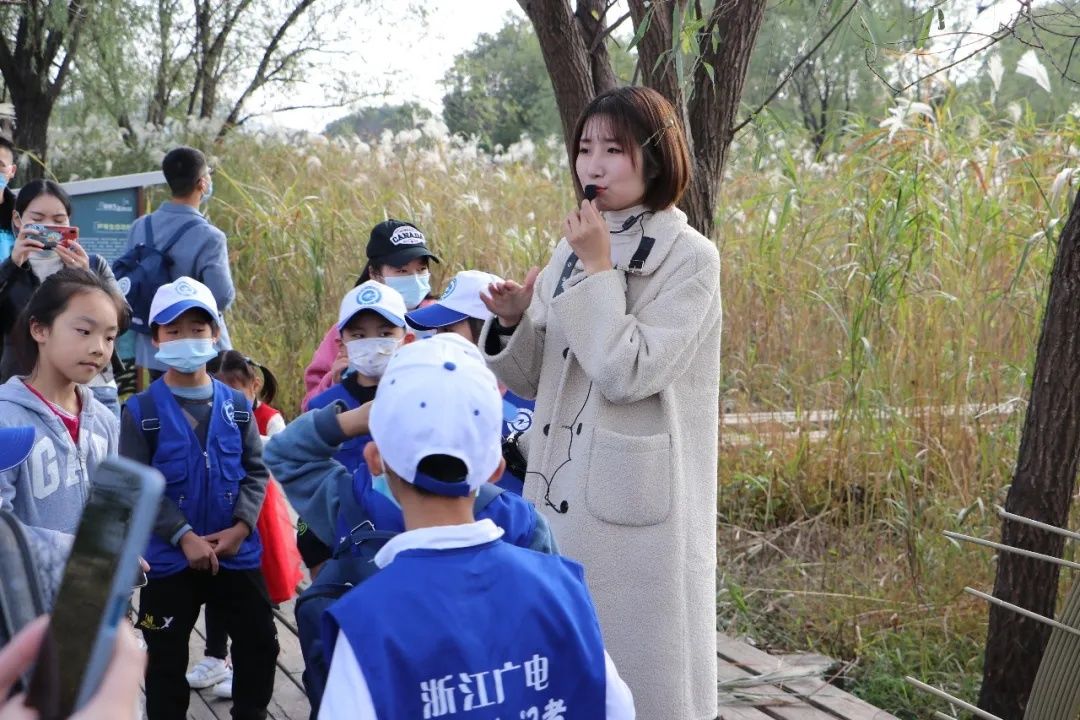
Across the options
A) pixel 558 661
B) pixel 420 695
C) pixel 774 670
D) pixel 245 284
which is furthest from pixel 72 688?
Result: pixel 245 284

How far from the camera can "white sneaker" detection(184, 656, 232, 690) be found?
431cm

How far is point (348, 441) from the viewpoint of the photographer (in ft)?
10.6

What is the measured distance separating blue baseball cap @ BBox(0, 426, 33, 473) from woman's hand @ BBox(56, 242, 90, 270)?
221 centimetres

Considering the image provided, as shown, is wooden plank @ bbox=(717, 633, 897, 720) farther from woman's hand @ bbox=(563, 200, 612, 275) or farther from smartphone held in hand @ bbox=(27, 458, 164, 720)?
smartphone held in hand @ bbox=(27, 458, 164, 720)

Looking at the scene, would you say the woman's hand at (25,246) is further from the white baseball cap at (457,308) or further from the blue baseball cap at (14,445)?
the blue baseball cap at (14,445)

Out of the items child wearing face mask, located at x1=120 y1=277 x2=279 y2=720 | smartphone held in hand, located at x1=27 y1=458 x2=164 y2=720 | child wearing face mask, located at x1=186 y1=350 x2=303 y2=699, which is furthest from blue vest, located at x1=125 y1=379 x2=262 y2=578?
smartphone held in hand, located at x1=27 y1=458 x2=164 y2=720

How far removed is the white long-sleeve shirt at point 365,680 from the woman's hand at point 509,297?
1104 mm

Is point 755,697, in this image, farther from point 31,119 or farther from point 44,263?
point 31,119

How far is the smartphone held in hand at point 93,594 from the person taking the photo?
3.52ft

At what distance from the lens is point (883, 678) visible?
163 inches

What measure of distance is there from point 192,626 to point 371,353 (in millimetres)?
1017

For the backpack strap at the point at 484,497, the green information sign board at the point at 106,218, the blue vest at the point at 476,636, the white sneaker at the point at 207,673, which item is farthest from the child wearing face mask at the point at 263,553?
the green information sign board at the point at 106,218

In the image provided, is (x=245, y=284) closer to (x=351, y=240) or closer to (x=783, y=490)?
(x=351, y=240)

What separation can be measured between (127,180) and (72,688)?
702cm
